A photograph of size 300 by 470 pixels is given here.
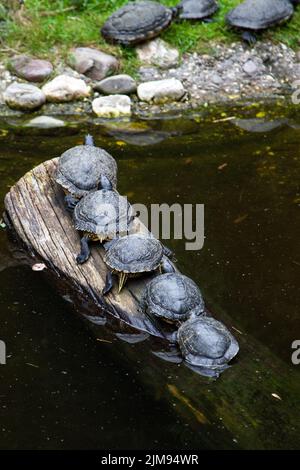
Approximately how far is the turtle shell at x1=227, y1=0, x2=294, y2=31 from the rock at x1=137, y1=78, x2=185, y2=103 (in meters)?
1.27

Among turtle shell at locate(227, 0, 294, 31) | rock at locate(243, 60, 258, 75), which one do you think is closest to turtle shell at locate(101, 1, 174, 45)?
turtle shell at locate(227, 0, 294, 31)

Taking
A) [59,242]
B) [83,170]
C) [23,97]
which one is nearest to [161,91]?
[23,97]

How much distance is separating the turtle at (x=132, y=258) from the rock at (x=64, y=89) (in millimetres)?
3910

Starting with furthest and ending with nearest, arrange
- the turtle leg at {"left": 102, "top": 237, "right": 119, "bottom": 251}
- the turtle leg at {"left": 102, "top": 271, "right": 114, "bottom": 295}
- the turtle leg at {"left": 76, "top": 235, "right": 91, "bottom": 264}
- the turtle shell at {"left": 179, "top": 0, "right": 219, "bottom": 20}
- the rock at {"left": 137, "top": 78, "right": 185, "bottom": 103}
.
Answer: the turtle shell at {"left": 179, "top": 0, "right": 219, "bottom": 20}
the rock at {"left": 137, "top": 78, "right": 185, "bottom": 103}
the turtle leg at {"left": 76, "top": 235, "right": 91, "bottom": 264}
the turtle leg at {"left": 102, "top": 237, "right": 119, "bottom": 251}
the turtle leg at {"left": 102, "top": 271, "right": 114, "bottom": 295}

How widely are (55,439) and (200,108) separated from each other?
5544mm

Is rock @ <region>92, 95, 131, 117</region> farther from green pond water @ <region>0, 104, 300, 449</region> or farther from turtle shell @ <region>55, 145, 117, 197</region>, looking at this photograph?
turtle shell @ <region>55, 145, 117, 197</region>

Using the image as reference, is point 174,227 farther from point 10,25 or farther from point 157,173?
point 10,25

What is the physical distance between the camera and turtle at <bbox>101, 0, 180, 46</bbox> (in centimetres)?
900

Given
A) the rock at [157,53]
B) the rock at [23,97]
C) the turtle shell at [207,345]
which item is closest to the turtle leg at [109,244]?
the turtle shell at [207,345]

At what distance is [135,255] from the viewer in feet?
16.3

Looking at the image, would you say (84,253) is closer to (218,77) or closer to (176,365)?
(176,365)

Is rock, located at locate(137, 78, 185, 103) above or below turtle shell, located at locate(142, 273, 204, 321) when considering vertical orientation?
below

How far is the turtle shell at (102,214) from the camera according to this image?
17.4 ft
